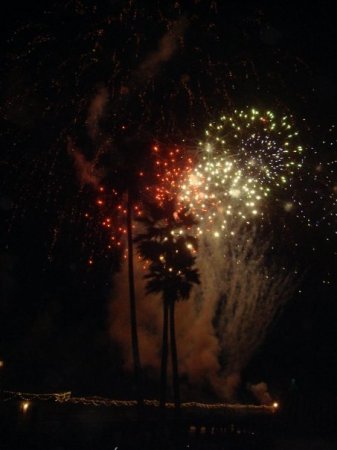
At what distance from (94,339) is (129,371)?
204 inches

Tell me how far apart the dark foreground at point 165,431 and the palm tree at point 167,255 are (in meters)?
9.46

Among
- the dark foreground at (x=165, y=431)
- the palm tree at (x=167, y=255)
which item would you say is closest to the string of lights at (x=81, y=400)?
the dark foreground at (x=165, y=431)

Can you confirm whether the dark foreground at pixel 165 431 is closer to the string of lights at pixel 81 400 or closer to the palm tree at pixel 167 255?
the string of lights at pixel 81 400

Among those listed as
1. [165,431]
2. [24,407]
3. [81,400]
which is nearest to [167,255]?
[81,400]

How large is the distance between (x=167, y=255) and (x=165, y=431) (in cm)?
1429

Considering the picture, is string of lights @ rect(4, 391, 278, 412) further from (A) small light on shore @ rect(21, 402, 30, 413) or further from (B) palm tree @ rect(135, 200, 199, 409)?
(B) palm tree @ rect(135, 200, 199, 409)

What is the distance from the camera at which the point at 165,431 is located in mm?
16188

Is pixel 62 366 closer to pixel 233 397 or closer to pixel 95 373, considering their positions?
pixel 95 373

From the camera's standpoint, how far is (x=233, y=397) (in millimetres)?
51969

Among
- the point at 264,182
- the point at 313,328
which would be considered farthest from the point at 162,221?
the point at 313,328

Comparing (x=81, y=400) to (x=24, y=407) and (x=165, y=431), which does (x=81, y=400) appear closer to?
(x=165, y=431)

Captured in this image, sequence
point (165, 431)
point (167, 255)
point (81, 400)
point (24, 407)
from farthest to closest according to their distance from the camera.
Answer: point (81, 400) → point (167, 255) → point (165, 431) → point (24, 407)

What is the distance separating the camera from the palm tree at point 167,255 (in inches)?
1128

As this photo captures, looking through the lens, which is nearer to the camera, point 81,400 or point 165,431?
point 165,431
